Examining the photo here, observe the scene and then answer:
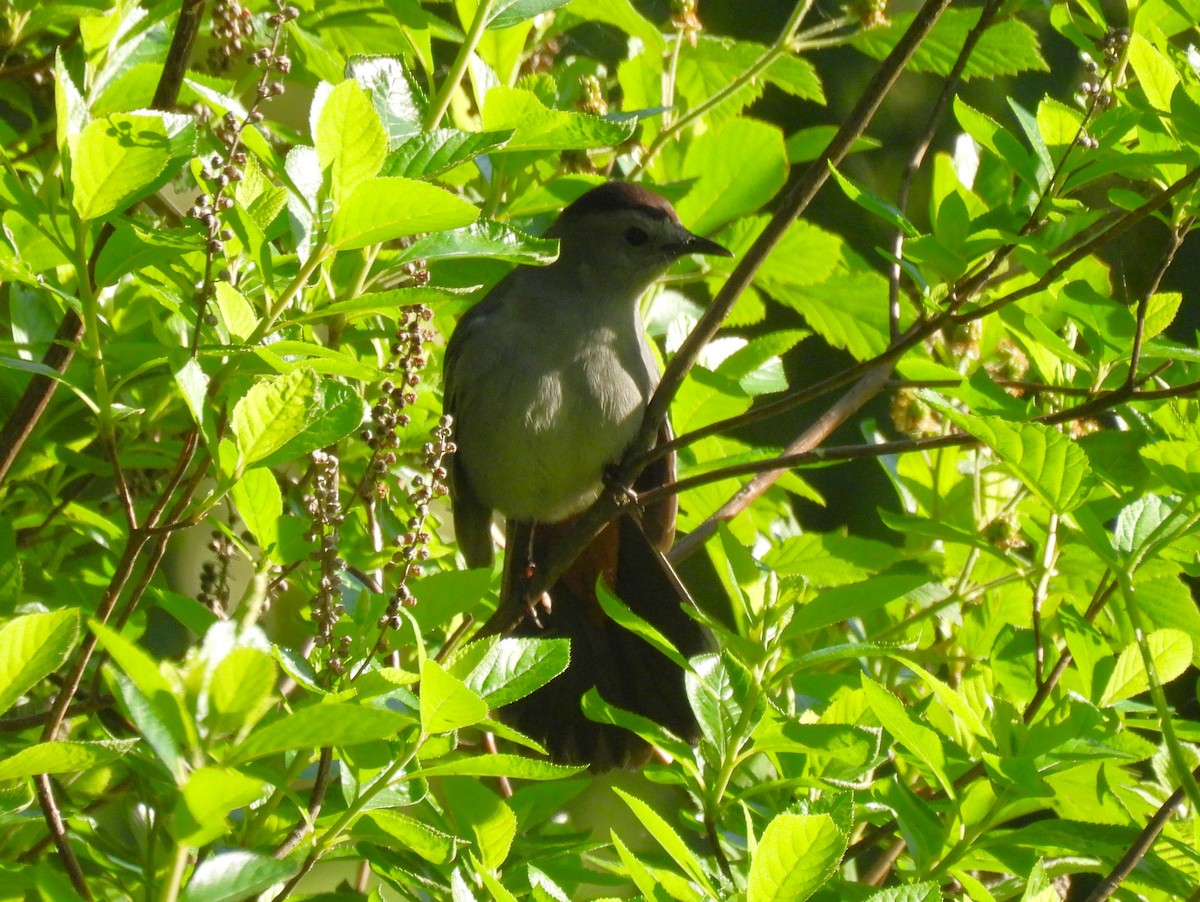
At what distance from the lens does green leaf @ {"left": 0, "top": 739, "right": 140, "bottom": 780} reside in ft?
4.18

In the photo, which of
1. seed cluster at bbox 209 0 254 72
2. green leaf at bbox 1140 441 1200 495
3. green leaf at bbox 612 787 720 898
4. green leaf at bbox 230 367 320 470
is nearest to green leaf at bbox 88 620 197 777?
green leaf at bbox 230 367 320 470

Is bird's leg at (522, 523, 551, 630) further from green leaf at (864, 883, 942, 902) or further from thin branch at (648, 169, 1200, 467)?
green leaf at (864, 883, 942, 902)

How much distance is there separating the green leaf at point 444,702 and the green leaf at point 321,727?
167mm

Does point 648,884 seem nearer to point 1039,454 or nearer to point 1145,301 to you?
point 1039,454

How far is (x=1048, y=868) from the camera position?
2221 millimetres

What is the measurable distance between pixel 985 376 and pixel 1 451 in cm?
143

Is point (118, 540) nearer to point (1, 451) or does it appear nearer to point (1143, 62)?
point (1, 451)

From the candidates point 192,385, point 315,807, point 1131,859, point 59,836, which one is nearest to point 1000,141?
point 1131,859

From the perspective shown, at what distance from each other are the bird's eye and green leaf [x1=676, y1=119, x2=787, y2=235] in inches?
32.7

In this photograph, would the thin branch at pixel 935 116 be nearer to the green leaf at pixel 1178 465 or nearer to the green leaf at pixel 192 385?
Answer: the green leaf at pixel 1178 465

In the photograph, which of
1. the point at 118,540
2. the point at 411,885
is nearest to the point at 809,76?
the point at 118,540

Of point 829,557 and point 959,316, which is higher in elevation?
point 959,316

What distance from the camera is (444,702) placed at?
1.38 meters

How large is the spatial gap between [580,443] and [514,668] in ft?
6.67
